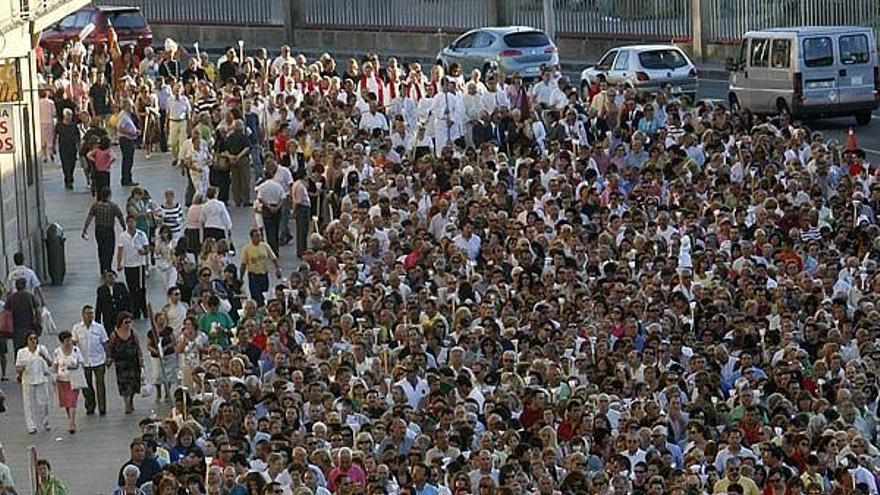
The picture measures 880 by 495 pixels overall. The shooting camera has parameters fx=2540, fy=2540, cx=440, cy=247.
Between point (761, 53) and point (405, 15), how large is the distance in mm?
18235

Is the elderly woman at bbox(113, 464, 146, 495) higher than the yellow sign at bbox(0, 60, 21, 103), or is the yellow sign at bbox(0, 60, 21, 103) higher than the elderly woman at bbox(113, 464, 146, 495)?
the yellow sign at bbox(0, 60, 21, 103)

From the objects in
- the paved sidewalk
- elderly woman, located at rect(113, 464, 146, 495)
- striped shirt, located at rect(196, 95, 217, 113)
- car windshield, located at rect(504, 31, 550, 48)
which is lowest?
the paved sidewalk

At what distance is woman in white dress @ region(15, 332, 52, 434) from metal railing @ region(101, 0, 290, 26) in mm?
35997

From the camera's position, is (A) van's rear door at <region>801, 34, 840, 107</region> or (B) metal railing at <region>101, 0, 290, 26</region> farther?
(B) metal railing at <region>101, 0, 290, 26</region>

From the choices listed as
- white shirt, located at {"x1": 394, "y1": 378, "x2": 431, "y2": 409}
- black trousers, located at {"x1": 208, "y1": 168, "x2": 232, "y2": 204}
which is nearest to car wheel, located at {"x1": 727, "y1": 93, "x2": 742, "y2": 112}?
black trousers, located at {"x1": 208, "y1": 168, "x2": 232, "y2": 204}

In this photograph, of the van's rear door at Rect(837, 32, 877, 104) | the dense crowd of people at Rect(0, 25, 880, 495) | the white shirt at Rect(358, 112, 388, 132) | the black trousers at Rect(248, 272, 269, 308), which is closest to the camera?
the dense crowd of people at Rect(0, 25, 880, 495)

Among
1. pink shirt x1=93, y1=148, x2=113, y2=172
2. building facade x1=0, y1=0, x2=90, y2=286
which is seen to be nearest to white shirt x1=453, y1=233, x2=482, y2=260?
building facade x1=0, y1=0, x2=90, y2=286

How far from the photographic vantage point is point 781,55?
132ft

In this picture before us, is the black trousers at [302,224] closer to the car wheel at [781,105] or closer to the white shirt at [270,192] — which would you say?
the white shirt at [270,192]

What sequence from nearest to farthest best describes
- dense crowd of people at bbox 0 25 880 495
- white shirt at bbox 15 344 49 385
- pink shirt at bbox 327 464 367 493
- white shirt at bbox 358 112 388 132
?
pink shirt at bbox 327 464 367 493 < dense crowd of people at bbox 0 25 880 495 < white shirt at bbox 15 344 49 385 < white shirt at bbox 358 112 388 132

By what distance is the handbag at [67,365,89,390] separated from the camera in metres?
25.1

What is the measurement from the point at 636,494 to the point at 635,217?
9.26m

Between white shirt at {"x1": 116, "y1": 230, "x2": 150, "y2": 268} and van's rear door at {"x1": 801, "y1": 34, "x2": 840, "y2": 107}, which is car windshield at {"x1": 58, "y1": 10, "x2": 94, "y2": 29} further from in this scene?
white shirt at {"x1": 116, "y1": 230, "x2": 150, "y2": 268}

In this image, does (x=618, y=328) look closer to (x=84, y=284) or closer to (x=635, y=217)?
(x=635, y=217)
